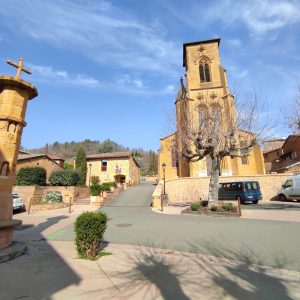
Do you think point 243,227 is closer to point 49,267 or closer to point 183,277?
point 183,277

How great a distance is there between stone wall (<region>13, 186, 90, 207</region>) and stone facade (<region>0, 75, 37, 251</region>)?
15.6 m

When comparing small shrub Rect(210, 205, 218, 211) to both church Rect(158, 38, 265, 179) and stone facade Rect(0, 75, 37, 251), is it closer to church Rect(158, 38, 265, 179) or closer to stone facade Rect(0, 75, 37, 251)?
stone facade Rect(0, 75, 37, 251)

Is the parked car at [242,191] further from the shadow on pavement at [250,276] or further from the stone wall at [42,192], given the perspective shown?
the shadow on pavement at [250,276]

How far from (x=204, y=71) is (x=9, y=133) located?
33768 mm

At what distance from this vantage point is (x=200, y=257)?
20.1 feet

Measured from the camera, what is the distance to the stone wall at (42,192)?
2122cm

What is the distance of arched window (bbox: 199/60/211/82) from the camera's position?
3525 centimetres

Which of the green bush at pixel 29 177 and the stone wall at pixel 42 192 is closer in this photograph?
the stone wall at pixel 42 192

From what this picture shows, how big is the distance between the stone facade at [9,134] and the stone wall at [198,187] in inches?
753

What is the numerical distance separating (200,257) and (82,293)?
337 centimetres

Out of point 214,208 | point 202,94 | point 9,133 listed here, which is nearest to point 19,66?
point 9,133

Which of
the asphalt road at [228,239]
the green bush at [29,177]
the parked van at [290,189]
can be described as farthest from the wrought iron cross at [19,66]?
the parked van at [290,189]

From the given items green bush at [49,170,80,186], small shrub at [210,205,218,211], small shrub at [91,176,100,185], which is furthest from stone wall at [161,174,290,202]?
small shrub at [91,176,100,185]

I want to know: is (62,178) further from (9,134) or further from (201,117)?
(9,134)
